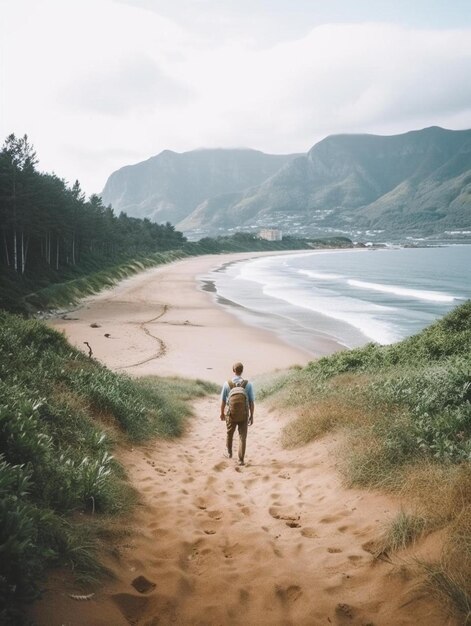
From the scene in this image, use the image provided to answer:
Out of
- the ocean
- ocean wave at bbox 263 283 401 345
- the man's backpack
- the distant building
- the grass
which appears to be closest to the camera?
the grass

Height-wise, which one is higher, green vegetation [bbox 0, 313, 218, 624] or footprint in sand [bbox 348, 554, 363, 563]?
green vegetation [bbox 0, 313, 218, 624]

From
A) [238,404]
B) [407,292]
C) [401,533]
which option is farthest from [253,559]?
[407,292]

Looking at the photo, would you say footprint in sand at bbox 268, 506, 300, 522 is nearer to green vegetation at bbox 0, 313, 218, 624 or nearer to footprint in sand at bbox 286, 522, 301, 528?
footprint in sand at bbox 286, 522, 301, 528

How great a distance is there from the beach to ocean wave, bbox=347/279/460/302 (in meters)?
36.4

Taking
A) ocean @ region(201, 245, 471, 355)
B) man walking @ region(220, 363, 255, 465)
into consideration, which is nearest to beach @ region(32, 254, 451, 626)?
man walking @ region(220, 363, 255, 465)

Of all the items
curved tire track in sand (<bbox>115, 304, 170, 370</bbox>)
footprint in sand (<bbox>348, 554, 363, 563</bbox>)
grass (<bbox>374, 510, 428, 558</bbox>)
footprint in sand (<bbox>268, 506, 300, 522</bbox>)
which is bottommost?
curved tire track in sand (<bbox>115, 304, 170, 370</bbox>)

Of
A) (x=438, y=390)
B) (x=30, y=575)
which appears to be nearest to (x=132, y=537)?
(x=30, y=575)

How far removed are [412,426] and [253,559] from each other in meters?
3.00

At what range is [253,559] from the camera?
163 inches

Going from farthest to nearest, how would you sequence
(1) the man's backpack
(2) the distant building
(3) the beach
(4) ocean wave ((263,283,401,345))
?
(2) the distant building < (4) ocean wave ((263,283,401,345)) < (1) the man's backpack < (3) the beach

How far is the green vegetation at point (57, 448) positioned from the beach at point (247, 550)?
0.93 ft

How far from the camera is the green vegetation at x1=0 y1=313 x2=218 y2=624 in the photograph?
115 inches

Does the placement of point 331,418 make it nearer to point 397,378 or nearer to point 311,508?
point 397,378

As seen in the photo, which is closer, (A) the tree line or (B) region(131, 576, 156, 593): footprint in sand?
(B) region(131, 576, 156, 593): footprint in sand
